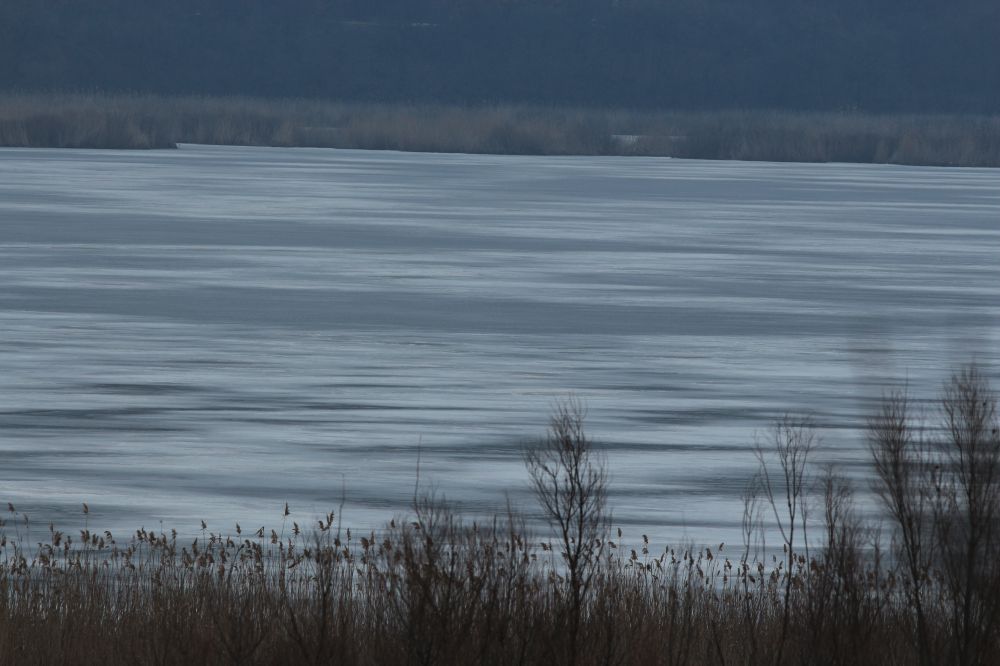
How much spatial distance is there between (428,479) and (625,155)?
189 ft

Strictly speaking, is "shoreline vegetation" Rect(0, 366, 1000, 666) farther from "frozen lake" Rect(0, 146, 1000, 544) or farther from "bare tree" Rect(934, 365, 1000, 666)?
"frozen lake" Rect(0, 146, 1000, 544)

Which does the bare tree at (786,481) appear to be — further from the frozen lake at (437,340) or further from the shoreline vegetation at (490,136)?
the shoreline vegetation at (490,136)

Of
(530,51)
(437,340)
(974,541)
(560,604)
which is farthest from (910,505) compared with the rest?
(530,51)

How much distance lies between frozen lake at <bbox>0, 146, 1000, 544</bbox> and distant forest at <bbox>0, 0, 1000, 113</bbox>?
3175 inches

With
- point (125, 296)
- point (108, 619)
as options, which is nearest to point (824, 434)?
point (108, 619)

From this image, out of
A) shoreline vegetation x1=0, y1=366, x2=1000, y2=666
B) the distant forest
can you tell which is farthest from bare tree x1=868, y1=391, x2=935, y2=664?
the distant forest

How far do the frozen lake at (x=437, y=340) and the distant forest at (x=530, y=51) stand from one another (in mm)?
80637

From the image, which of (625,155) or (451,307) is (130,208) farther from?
(625,155)

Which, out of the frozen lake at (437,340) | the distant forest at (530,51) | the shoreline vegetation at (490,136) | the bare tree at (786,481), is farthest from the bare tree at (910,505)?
the distant forest at (530,51)

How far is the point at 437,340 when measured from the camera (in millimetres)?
19359

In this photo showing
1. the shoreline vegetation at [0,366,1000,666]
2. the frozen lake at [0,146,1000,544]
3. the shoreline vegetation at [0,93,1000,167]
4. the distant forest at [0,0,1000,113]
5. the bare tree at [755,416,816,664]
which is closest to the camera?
the shoreline vegetation at [0,366,1000,666]

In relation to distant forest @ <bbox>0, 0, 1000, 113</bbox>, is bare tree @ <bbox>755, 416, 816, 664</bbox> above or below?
below

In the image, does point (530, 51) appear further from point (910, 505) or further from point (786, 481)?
point (910, 505)

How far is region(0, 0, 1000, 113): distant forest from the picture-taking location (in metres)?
120
